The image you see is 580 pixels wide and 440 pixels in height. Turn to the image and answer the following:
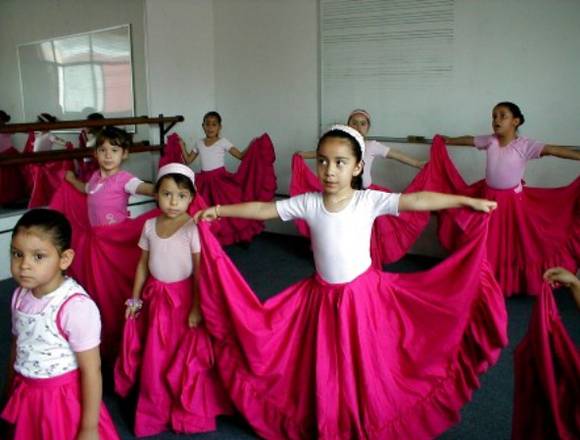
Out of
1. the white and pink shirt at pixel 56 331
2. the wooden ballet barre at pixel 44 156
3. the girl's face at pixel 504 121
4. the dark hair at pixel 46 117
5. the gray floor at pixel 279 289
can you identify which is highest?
the dark hair at pixel 46 117

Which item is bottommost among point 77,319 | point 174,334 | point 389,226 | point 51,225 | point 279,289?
point 279,289

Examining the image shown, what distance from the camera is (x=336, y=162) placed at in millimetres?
1955

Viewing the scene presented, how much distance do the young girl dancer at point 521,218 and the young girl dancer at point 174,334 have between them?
2.12 meters

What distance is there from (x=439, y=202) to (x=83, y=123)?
11.0 feet

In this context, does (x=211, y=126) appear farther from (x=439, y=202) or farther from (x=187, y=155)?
(x=439, y=202)

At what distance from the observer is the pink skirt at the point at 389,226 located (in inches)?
150

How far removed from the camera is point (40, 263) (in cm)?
138

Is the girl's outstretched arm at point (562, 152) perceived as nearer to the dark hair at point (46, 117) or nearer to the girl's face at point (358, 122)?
the girl's face at point (358, 122)

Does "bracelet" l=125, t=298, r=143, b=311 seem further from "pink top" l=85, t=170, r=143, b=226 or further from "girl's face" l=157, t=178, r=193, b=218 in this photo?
"pink top" l=85, t=170, r=143, b=226

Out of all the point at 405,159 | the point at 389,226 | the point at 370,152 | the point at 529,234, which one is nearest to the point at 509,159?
the point at 529,234

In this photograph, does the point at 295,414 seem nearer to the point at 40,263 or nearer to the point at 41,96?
the point at 40,263

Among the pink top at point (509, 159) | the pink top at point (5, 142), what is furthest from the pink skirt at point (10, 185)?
the pink top at point (509, 159)

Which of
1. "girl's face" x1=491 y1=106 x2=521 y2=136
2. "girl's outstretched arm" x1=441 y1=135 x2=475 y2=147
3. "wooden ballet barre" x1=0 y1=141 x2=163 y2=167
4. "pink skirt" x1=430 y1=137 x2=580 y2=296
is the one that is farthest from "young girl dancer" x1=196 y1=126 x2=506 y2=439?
"wooden ballet barre" x1=0 y1=141 x2=163 y2=167

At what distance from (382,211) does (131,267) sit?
1.24 metres
